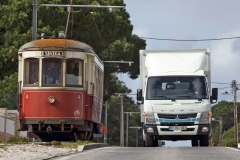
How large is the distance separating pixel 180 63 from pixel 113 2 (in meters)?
26.2

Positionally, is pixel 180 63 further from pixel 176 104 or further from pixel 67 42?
pixel 67 42

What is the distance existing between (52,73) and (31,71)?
2.41 feet

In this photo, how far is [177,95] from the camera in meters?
25.6

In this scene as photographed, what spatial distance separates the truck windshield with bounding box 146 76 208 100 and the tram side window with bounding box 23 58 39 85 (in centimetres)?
395

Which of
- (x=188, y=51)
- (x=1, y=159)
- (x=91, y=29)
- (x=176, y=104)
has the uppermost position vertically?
(x=91, y=29)

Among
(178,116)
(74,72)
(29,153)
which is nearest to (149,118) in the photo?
(178,116)

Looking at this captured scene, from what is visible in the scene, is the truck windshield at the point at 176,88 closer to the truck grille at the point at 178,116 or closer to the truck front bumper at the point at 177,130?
the truck grille at the point at 178,116

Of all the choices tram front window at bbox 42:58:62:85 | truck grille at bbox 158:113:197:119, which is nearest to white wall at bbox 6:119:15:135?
tram front window at bbox 42:58:62:85

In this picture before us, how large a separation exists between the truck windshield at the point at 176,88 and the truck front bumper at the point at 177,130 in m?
0.99

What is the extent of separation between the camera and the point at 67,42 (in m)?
27.2

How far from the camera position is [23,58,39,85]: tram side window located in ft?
86.9

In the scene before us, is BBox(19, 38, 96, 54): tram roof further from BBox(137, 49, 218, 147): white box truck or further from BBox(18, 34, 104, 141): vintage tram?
BBox(137, 49, 218, 147): white box truck

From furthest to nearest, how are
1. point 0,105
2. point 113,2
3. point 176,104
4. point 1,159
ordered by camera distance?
point 113,2
point 0,105
point 176,104
point 1,159

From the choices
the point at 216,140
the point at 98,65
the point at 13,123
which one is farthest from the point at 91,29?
the point at 216,140
